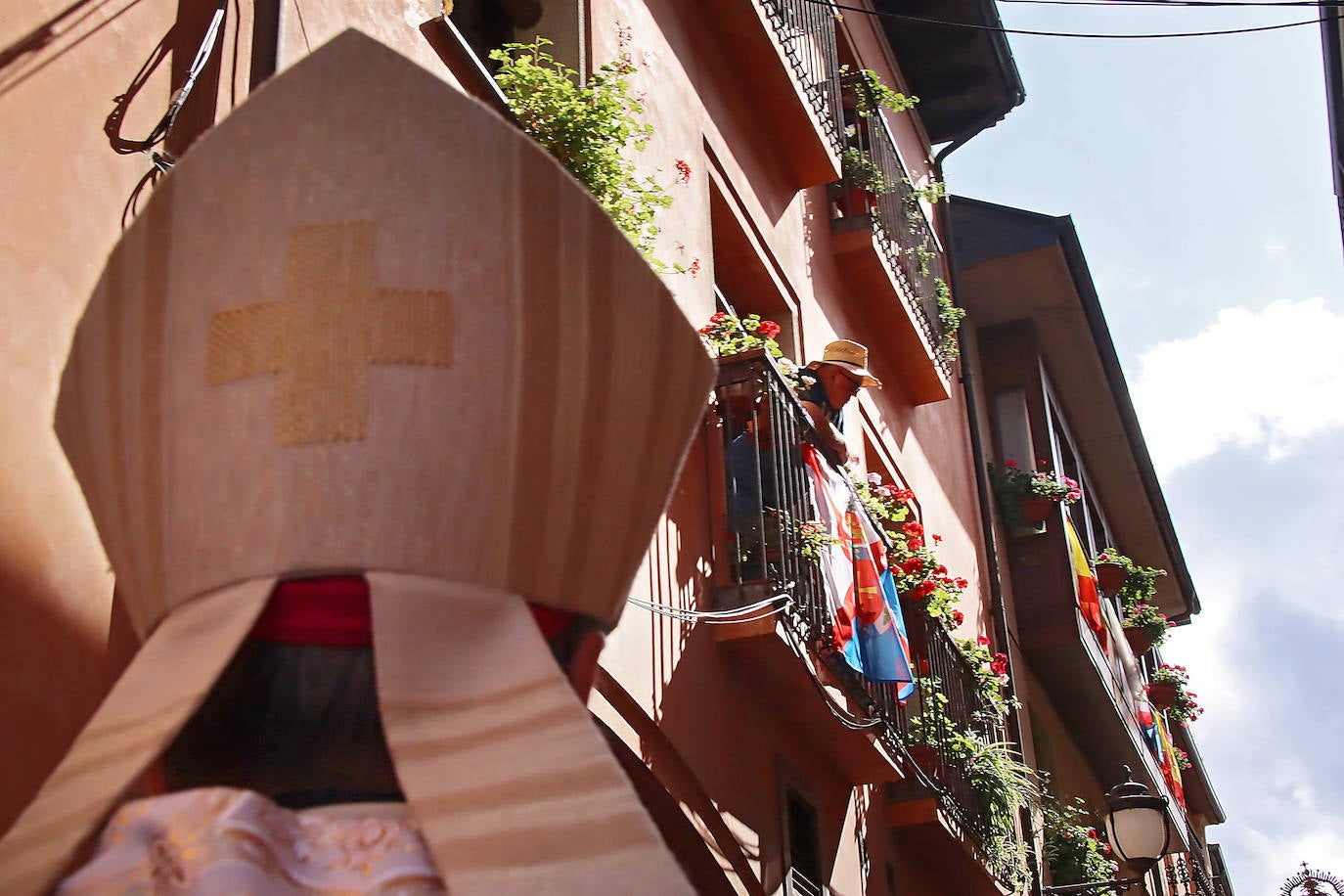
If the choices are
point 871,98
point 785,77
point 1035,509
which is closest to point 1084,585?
point 1035,509

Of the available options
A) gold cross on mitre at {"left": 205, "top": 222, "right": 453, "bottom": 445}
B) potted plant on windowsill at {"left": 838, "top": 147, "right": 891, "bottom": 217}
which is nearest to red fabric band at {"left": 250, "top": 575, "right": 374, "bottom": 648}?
gold cross on mitre at {"left": 205, "top": 222, "right": 453, "bottom": 445}

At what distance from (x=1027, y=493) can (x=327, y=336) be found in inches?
566

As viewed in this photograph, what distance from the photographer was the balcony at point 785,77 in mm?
9867

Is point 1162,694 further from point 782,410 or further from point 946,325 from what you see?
point 782,410

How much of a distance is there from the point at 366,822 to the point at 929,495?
11.9m

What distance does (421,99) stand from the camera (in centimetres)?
221

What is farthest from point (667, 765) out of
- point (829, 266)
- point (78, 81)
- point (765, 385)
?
point (829, 266)

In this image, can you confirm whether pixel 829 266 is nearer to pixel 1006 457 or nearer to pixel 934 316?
pixel 934 316

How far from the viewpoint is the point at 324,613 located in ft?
6.58

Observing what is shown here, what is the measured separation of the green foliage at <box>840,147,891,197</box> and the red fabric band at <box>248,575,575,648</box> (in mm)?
10416

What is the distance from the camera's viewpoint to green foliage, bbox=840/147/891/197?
1214 centimetres

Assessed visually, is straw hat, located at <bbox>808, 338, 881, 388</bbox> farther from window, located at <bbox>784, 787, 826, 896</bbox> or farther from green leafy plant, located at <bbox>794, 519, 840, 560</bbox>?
window, located at <bbox>784, 787, 826, 896</bbox>

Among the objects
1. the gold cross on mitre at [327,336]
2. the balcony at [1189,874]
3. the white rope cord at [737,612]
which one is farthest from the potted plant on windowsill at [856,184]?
the balcony at [1189,874]

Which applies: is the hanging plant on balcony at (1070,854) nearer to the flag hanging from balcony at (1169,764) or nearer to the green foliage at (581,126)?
the flag hanging from balcony at (1169,764)
